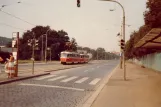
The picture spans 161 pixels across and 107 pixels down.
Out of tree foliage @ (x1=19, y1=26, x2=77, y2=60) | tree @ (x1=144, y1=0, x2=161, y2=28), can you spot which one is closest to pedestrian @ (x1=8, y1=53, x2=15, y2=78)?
tree @ (x1=144, y1=0, x2=161, y2=28)

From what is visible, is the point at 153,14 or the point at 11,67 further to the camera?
the point at 153,14

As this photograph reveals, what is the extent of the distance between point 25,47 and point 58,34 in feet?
46.8

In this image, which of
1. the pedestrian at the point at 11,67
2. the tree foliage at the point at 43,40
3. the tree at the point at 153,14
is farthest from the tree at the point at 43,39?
the pedestrian at the point at 11,67

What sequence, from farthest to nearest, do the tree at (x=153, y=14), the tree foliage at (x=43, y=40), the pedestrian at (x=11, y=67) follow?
1. the tree foliage at (x=43, y=40)
2. the tree at (x=153, y=14)
3. the pedestrian at (x=11, y=67)

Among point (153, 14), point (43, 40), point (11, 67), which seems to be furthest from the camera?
point (43, 40)

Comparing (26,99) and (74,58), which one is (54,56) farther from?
(26,99)

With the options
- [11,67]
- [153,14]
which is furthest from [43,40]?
[11,67]

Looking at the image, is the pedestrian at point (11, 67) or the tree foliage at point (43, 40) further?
the tree foliage at point (43, 40)

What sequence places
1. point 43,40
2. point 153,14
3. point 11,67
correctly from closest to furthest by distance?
1. point 11,67
2. point 153,14
3. point 43,40

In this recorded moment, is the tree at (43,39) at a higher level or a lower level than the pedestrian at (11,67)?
higher

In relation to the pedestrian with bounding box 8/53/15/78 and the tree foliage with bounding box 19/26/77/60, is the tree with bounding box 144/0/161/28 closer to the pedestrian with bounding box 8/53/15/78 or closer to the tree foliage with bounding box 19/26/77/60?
the pedestrian with bounding box 8/53/15/78

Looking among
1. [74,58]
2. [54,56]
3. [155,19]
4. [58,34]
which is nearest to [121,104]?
[155,19]

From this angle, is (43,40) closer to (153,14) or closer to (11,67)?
(153,14)

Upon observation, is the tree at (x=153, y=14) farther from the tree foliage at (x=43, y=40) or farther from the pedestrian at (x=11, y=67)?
the tree foliage at (x=43, y=40)
